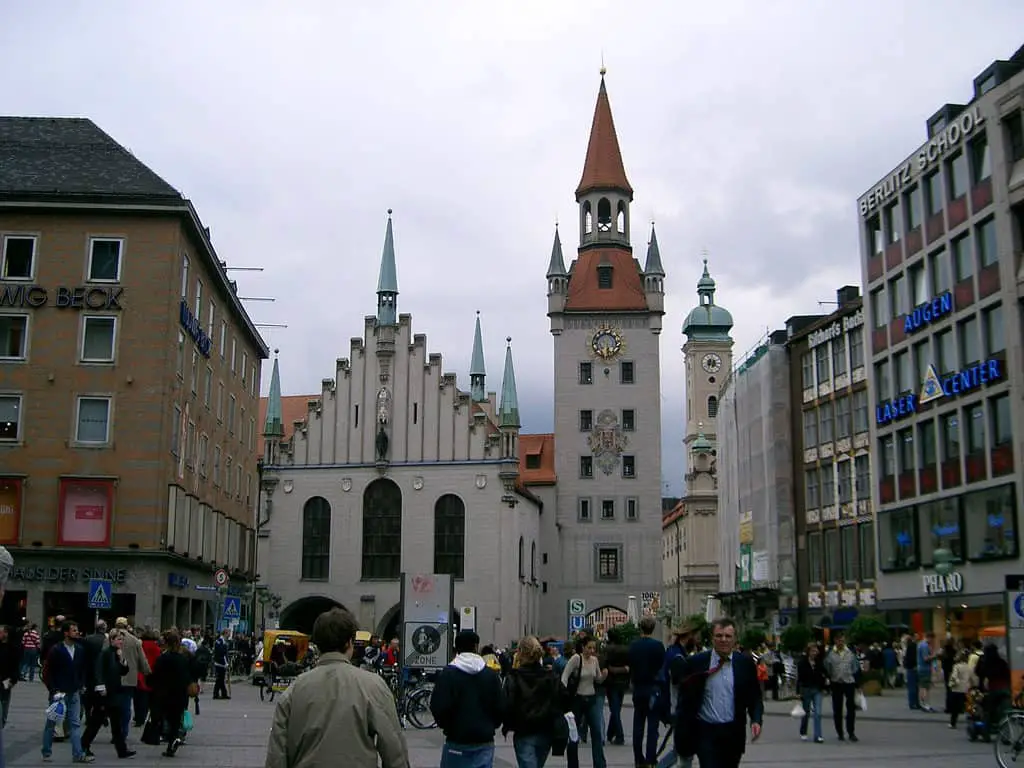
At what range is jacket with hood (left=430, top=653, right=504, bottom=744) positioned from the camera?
28.2 feet

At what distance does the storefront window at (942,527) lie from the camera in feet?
Answer: 121

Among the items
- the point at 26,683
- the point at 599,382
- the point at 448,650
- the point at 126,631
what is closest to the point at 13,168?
the point at 26,683

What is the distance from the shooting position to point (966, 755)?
1709 cm

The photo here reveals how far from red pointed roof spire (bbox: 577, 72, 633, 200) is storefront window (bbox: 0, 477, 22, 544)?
51433 millimetres

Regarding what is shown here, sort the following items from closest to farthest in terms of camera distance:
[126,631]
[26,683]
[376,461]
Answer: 1. [126,631]
2. [26,683]
3. [376,461]

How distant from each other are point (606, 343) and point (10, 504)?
4564 centimetres

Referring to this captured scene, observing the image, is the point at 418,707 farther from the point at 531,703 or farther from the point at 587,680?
the point at 531,703

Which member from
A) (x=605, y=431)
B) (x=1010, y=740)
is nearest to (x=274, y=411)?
(x=605, y=431)

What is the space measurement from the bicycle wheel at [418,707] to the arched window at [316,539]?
1751 inches

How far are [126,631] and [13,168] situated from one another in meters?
26.9

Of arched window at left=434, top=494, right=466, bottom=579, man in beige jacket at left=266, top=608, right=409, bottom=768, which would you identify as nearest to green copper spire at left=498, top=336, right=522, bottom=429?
arched window at left=434, top=494, right=466, bottom=579

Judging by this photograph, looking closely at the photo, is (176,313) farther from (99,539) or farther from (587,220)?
(587,220)

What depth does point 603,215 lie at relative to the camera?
268 feet

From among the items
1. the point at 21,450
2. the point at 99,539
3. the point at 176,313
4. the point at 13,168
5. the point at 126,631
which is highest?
the point at 13,168
